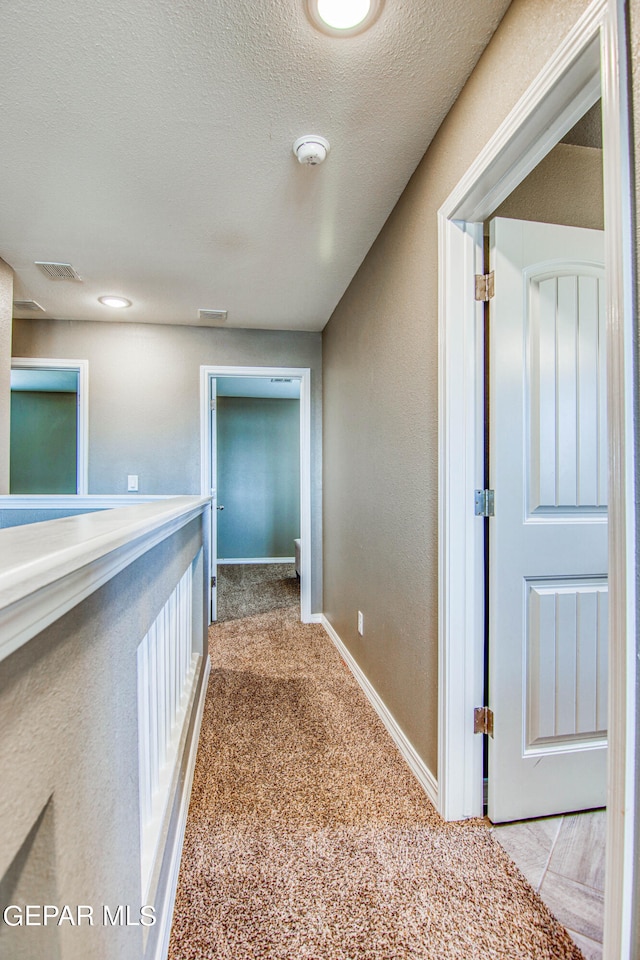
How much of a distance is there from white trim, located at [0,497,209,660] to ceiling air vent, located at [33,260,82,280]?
2.52 metres

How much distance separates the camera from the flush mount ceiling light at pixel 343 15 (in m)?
1.12

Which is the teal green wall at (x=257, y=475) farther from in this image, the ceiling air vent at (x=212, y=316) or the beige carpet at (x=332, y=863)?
the beige carpet at (x=332, y=863)

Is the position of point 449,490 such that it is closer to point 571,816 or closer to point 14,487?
point 571,816

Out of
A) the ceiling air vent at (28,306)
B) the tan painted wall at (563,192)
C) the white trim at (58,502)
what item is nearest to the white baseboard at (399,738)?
the white trim at (58,502)

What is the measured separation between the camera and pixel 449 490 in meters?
1.47

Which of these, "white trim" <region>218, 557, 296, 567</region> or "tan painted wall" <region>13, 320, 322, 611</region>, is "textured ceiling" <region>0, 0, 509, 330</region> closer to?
"tan painted wall" <region>13, 320, 322, 611</region>

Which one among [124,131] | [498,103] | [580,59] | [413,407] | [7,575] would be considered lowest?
[7,575]

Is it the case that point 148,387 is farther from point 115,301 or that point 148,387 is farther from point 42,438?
point 42,438

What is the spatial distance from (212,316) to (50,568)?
10.9 ft

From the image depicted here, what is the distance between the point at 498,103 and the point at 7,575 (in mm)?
1552

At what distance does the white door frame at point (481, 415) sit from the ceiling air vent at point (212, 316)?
85.1 inches

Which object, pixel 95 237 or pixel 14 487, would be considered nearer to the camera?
pixel 95 237

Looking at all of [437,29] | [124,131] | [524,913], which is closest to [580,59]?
[437,29]

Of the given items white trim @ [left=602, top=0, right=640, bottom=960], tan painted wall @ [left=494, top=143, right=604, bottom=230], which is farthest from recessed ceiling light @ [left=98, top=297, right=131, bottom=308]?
white trim @ [left=602, top=0, right=640, bottom=960]
